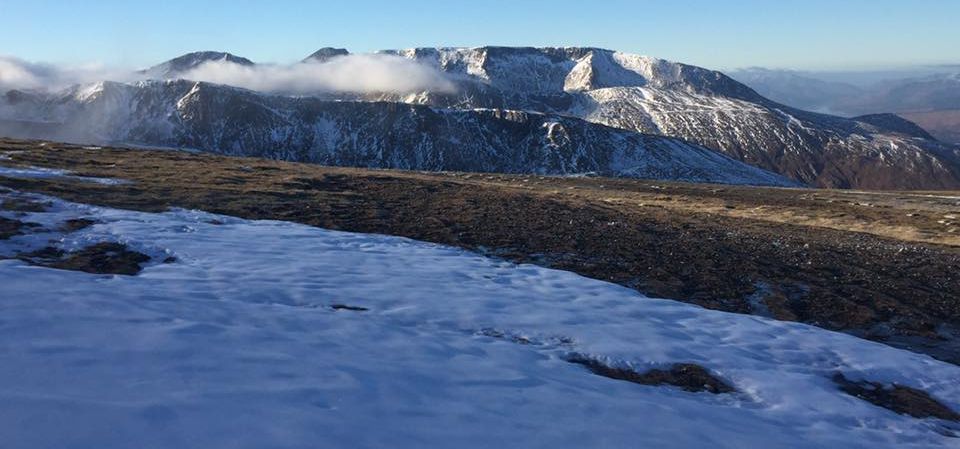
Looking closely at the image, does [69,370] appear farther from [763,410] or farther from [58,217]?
[58,217]

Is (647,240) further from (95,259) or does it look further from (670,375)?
(95,259)

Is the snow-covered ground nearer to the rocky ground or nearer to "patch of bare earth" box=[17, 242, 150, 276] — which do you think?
"patch of bare earth" box=[17, 242, 150, 276]

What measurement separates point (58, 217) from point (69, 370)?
2088 cm

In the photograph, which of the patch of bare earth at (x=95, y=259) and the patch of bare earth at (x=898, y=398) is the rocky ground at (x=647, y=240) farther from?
the patch of bare earth at (x=898, y=398)

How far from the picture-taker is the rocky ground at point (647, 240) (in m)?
23.4

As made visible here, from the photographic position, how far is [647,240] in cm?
3322

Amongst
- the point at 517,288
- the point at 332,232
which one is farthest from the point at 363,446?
the point at 332,232

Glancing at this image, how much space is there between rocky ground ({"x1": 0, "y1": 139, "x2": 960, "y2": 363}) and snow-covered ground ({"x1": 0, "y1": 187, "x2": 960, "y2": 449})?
11.3 ft

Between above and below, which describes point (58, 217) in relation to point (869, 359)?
above

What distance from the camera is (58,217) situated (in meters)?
27.9

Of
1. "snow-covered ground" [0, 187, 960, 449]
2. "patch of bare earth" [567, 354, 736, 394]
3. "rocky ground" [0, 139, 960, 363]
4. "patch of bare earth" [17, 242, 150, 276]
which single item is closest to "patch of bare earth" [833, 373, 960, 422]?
"snow-covered ground" [0, 187, 960, 449]

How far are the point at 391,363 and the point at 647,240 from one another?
22.7m

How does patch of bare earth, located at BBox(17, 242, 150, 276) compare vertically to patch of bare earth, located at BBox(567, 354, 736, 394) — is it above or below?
above

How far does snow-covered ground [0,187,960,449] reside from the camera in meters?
9.61
